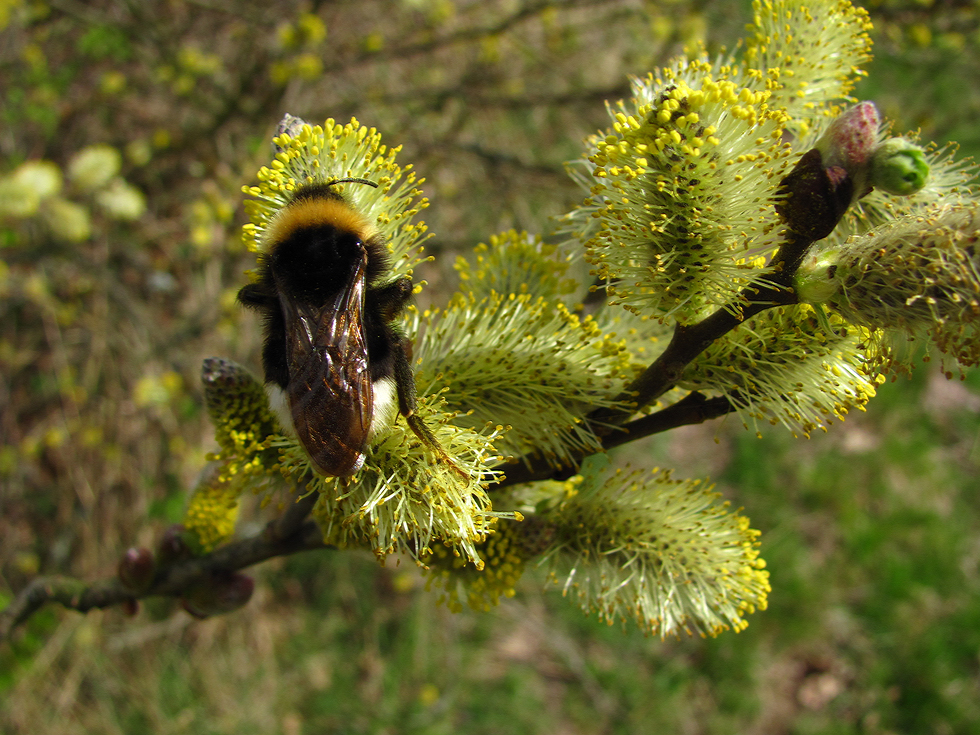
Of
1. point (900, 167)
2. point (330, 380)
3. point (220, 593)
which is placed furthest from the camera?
point (220, 593)

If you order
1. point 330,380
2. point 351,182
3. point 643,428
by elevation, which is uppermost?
point 351,182

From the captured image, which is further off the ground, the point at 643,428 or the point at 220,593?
the point at 643,428

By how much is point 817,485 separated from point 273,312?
374cm

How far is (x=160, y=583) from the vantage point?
145 centimetres

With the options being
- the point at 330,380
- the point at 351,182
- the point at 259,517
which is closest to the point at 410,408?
the point at 330,380

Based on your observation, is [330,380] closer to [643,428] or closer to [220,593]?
[643,428]

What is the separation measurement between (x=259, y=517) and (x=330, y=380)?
2646mm

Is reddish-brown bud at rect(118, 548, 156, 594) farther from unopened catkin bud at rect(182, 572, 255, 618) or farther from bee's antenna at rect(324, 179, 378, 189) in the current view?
bee's antenna at rect(324, 179, 378, 189)

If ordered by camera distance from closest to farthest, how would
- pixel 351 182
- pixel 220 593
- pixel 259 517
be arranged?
1. pixel 351 182
2. pixel 220 593
3. pixel 259 517

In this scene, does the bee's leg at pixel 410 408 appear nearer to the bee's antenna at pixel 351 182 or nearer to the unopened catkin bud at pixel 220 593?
the bee's antenna at pixel 351 182

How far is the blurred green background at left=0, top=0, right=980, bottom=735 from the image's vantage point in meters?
3.09

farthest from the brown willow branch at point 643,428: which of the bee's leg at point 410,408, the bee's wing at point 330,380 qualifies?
the bee's wing at point 330,380

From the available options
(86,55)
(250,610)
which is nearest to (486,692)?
(250,610)

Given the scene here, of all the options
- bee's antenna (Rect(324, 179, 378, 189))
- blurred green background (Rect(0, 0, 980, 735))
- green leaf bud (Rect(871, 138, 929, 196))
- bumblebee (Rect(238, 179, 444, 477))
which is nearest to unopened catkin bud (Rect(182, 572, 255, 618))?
bumblebee (Rect(238, 179, 444, 477))
